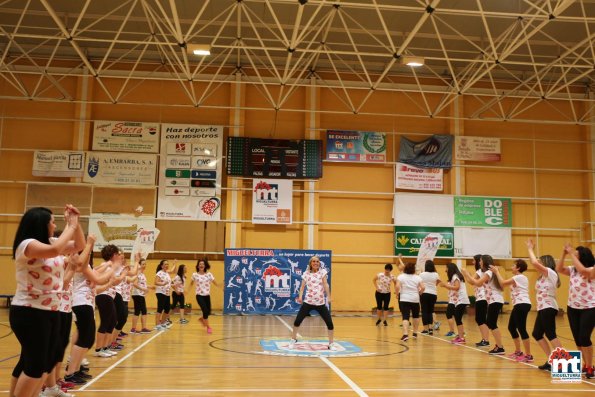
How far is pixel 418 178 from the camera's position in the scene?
19.7 metres

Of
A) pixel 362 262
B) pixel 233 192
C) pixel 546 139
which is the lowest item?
pixel 362 262

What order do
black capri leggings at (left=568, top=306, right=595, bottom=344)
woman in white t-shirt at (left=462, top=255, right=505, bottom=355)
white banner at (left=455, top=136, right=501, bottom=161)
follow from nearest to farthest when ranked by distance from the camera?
1. black capri leggings at (left=568, top=306, right=595, bottom=344)
2. woman in white t-shirt at (left=462, top=255, right=505, bottom=355)
3. white banner at (left=455, top=136, right=501, bottom=161)

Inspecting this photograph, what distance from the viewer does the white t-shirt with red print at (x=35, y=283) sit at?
3.72 m

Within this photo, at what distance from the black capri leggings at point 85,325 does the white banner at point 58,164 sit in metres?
13.4

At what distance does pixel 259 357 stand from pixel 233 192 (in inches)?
430

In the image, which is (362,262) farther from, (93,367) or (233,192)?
(93,367)

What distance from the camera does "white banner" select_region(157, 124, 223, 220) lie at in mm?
18562

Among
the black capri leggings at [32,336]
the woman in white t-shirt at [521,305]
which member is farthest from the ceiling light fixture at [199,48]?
the black capri leggings at [32,336]

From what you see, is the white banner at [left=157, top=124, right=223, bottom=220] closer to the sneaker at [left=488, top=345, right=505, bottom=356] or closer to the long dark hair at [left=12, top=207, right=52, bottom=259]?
the sneaker at [left=488, top=345, right=505, bottom=356]

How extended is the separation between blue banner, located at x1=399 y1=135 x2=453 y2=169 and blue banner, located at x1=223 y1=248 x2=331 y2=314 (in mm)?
5379

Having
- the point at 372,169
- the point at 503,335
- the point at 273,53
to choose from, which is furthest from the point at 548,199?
the point at 273,53

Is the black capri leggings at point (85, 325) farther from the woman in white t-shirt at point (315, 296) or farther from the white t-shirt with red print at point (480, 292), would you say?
the white t-shirt with red print at point (480, 292)

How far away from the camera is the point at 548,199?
20219mm

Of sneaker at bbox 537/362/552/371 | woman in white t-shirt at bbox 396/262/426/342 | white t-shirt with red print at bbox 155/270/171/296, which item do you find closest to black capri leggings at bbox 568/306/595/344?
sneaker at bbox 537/362/552/371
